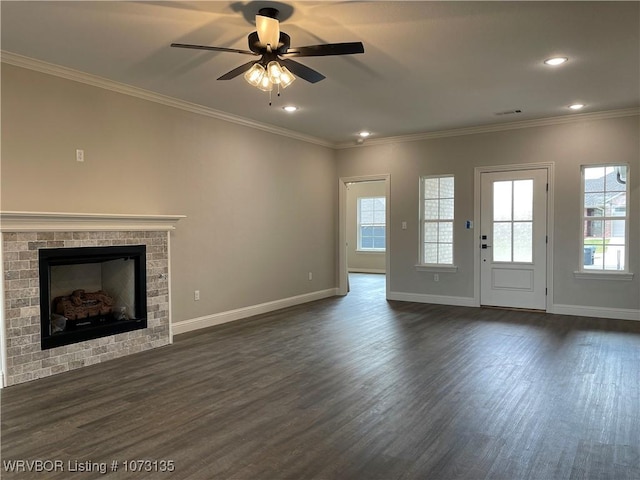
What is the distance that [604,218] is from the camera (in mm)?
6051

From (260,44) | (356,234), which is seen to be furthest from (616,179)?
(356,234)

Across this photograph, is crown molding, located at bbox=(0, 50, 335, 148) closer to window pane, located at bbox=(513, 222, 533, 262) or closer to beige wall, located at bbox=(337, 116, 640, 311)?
beige wall, located at bbox=(337, 116, 640, 311)

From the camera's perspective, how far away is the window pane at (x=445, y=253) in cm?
717

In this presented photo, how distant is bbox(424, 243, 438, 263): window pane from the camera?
732 cm

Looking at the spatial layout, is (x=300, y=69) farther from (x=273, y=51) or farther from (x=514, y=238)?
(x=514, y=238)

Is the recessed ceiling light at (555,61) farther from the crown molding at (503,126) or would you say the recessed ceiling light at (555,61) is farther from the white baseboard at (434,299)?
the white baseboard at (434,299)

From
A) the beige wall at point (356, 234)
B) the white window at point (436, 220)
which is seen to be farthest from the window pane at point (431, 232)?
the beige wall at point (356, 234)

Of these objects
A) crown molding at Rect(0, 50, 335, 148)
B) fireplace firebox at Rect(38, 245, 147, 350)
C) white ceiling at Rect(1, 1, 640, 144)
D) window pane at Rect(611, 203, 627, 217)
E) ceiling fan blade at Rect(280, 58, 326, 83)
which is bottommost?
fireplace firebox at Rect(38, 245, 147, 350)

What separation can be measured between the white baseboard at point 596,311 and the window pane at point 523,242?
0.78 metres

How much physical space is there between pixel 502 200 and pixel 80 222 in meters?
5.60

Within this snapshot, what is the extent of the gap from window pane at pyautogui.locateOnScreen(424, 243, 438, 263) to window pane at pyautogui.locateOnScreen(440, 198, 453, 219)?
489mm

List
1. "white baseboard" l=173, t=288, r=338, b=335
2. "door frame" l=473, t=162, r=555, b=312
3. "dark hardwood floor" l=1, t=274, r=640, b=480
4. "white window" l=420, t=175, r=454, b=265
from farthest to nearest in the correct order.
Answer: "white window" l=420, t=175, r=454, b=265, "door frame" l=473, t=162, r=555, b=312, "white baseboard" l=173, t=288, r=338, b=335, "dark hardwood floor" l=1, t=274, r=640, b=480

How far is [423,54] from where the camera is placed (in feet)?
12.7

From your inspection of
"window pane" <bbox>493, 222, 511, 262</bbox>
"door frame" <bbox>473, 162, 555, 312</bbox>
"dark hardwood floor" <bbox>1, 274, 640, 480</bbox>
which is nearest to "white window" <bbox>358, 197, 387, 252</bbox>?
"door frame" <bbox>473, 162, 555, 312</bbox>
